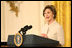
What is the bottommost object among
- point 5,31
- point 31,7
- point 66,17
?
point 5,31

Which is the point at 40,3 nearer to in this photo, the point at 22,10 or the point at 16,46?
the point at 22,10

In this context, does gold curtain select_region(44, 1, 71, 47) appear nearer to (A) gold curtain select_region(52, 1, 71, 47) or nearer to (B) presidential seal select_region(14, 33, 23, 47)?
(A) gold curtain select_region(52, 1, 71, 47)

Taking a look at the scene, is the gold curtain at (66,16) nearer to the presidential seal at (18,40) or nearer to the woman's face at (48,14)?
the woman's face at (48,14)

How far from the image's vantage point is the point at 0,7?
5344 mm

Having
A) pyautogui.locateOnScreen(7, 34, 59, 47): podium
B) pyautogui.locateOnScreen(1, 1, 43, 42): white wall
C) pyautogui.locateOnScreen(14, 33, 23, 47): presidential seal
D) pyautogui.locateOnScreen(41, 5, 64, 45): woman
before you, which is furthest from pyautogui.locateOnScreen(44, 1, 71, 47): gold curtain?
pyautogui.locateOnScreen(14, 33, 23, 47): presidential seal

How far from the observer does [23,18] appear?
5234mm

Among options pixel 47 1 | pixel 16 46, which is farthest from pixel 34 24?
pixel 16 46

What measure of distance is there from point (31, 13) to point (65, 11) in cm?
119

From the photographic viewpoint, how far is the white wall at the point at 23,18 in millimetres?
5027

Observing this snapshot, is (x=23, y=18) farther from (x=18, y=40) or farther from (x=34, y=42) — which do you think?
(x=34, y=42)

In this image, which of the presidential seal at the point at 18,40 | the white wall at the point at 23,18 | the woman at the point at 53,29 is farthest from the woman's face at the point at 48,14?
the white wall at the point at 23,18

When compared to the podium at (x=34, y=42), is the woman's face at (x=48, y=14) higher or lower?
higher

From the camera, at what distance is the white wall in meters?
5.03

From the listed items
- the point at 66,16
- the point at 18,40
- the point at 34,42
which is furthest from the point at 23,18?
the point at 34,42
